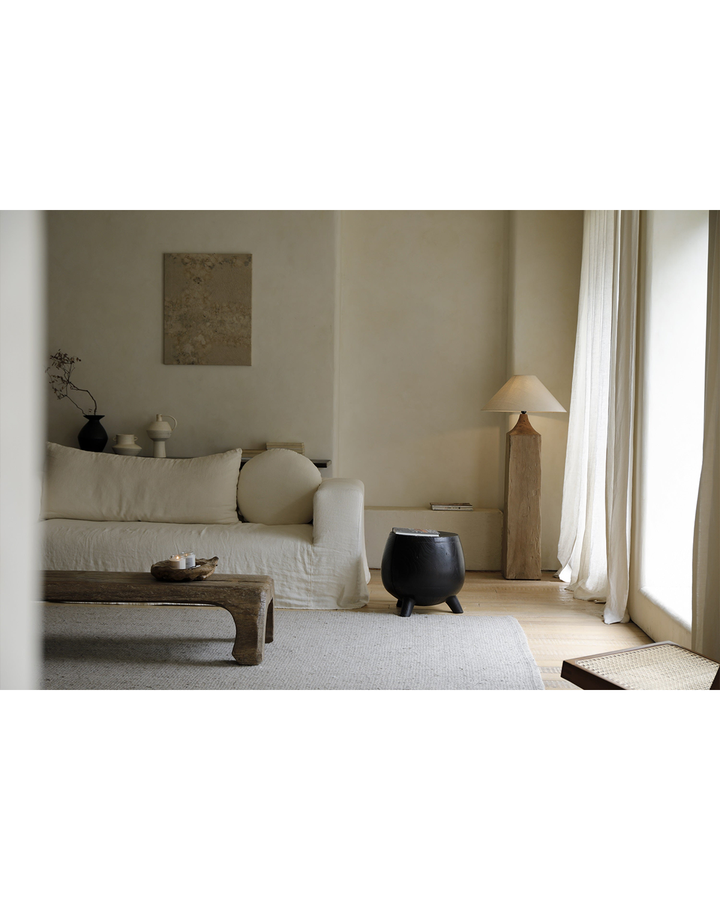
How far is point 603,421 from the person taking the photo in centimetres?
404

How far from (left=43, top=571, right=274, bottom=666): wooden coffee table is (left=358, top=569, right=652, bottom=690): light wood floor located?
1013 millimetres

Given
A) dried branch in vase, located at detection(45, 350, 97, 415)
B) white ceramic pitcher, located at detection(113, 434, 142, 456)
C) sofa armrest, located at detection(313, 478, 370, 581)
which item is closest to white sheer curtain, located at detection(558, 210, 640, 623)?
sofa armrest, located at detection(313, 478, 370, 581)

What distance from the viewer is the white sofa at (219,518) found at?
150 inches

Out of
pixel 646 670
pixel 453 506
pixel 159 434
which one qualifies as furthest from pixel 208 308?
pixel 646 670

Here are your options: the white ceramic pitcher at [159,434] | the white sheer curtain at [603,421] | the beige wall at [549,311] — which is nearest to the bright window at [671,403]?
the white sheer curtain at [603,421]

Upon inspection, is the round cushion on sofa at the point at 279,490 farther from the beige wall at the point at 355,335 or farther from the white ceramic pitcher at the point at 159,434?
the white ceramic pitcher at the point at 159,434

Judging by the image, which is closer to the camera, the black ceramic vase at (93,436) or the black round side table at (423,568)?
the black round side table at (423,568)

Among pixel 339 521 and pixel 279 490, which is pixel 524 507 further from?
pixel 279 490

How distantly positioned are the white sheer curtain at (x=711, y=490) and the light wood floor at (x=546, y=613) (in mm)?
732

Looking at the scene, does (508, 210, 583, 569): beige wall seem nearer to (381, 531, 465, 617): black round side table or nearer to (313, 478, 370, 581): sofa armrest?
(381, 531, 465, 617): black round side table

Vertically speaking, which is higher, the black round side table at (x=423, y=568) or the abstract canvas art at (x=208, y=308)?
the abstract canvas art at (x=208, y=308)

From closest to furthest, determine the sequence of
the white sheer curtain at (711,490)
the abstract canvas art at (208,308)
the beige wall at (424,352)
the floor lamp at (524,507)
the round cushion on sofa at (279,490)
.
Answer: the white sheer curtain at (711,490) < the round cushion on sofa at (279,490) < the floor lamp at (524,507) < the abstract canvas art at (208,308) < the beige wall at (424,352)

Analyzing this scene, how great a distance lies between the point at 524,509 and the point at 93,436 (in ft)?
9.91
